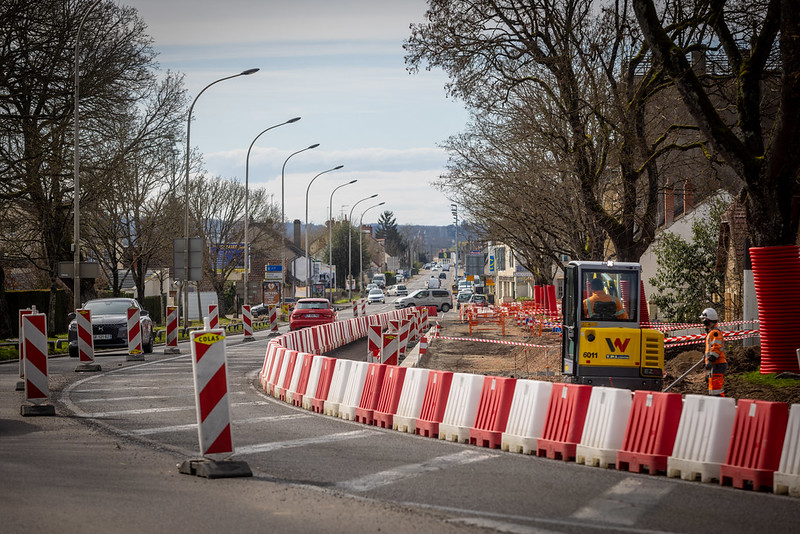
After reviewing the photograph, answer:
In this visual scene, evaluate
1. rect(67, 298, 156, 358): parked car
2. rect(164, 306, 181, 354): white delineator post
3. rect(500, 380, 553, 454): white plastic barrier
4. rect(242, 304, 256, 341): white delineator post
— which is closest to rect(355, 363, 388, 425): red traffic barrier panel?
rect(500, 380, 553, 454): white plastic barrier

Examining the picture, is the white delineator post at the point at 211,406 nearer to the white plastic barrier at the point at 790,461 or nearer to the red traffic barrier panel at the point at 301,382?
the white plastic barrier at the point at 790,461

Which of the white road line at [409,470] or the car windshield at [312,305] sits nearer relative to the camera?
the white road line at [409,470]

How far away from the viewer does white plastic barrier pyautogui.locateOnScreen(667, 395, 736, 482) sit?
9.47m

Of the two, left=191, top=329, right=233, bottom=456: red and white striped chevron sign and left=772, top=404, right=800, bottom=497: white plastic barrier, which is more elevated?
left=191, top=329, right=233, bottom=456: red and white striped chevron sign

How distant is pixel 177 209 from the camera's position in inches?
2184

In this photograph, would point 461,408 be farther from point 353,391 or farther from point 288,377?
point 288,377

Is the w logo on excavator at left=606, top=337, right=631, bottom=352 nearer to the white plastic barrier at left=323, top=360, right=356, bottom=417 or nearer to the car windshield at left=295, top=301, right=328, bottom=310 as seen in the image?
the white plastic barrier at left=323, top=360, right=356, bottom=417

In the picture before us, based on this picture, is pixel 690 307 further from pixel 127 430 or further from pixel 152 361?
pixel 127 430

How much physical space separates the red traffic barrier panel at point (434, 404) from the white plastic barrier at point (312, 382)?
3.30 meters

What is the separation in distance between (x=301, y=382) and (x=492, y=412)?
5.41 m

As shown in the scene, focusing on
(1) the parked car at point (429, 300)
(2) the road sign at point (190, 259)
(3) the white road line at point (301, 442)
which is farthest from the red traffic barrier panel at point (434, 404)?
(1) the parked car at point (429, 300)

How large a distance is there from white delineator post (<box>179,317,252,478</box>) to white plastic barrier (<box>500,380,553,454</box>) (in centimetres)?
317

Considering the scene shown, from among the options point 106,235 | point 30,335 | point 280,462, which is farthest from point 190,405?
point 106,235

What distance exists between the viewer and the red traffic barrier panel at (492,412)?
11.5 metres
